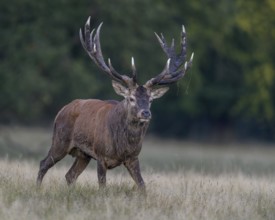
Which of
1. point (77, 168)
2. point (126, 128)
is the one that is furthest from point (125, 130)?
point (77, 168)

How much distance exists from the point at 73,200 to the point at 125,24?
2089cm

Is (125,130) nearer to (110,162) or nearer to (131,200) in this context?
(110,162)

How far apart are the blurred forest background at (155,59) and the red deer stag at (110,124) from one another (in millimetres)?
5733

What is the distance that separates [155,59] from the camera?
1315 inches

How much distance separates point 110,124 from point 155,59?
823 inches

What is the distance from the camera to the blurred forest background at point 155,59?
82.5 ft

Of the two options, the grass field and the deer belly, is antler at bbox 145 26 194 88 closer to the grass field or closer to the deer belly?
the deer belly

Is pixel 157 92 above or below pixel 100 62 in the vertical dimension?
below

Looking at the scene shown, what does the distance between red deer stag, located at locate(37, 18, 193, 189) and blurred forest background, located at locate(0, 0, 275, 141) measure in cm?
573

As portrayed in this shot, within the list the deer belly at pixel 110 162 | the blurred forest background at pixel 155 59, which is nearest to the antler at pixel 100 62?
the deer belly at pixel 110 162

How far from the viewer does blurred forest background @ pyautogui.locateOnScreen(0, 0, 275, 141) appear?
25.1 m

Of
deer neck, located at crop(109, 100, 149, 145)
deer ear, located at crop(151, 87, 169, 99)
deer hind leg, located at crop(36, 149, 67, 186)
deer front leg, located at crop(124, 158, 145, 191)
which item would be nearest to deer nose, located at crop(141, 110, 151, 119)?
deer neck, located at crop(109, 100, 149, 145)

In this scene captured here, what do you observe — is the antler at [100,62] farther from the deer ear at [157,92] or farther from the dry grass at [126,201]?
the dry grass at [126,201]

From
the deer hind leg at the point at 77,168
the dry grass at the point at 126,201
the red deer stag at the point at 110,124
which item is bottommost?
the deer hind leg at the point at 77,168
